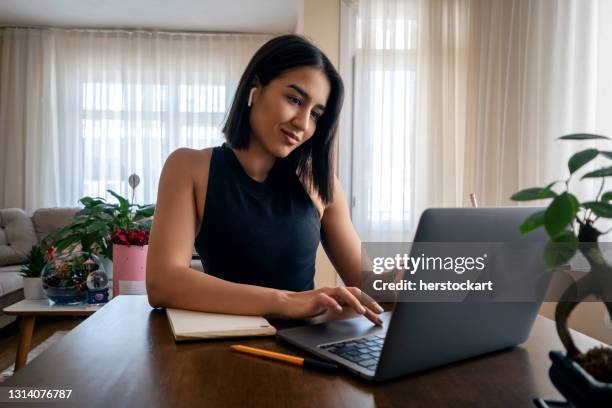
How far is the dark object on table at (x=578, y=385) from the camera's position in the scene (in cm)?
37

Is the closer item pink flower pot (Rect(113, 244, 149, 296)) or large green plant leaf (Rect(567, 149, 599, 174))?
large green plant leaf (Rect(567, 149, 599, 174))

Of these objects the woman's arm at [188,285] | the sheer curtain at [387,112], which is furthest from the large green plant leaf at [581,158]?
the sheer curtain at [387,112]

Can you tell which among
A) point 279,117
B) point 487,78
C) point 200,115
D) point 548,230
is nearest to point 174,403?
point 548,230

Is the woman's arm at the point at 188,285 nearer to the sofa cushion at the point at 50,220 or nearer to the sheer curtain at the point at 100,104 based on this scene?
the sofa cushion at the point at 50,220

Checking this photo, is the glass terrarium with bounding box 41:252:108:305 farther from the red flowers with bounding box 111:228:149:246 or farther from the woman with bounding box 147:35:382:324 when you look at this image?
the woman with bounding box 147:35:382:324

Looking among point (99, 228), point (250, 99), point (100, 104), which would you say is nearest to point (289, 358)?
point (250, 99)

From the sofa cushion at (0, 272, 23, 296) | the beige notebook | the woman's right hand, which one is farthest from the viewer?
the sofa cushion at (0, 272, 23, 296)

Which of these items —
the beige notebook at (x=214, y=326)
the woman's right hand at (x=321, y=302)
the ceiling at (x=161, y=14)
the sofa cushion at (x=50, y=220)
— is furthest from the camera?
the ceiling at (x=161, y=14)

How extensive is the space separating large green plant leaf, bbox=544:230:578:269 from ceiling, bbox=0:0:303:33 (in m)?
4.29

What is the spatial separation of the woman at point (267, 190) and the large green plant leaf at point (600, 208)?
744mm

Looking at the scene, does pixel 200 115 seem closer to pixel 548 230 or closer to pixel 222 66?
pixel 222 66

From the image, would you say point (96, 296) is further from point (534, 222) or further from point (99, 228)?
point (534, 222)

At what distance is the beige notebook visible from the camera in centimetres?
77

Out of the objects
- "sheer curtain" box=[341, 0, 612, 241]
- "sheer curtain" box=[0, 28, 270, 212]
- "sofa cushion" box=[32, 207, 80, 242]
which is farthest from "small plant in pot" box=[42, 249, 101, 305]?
"sheer curtain" box=[0, 28, 270, 212]
